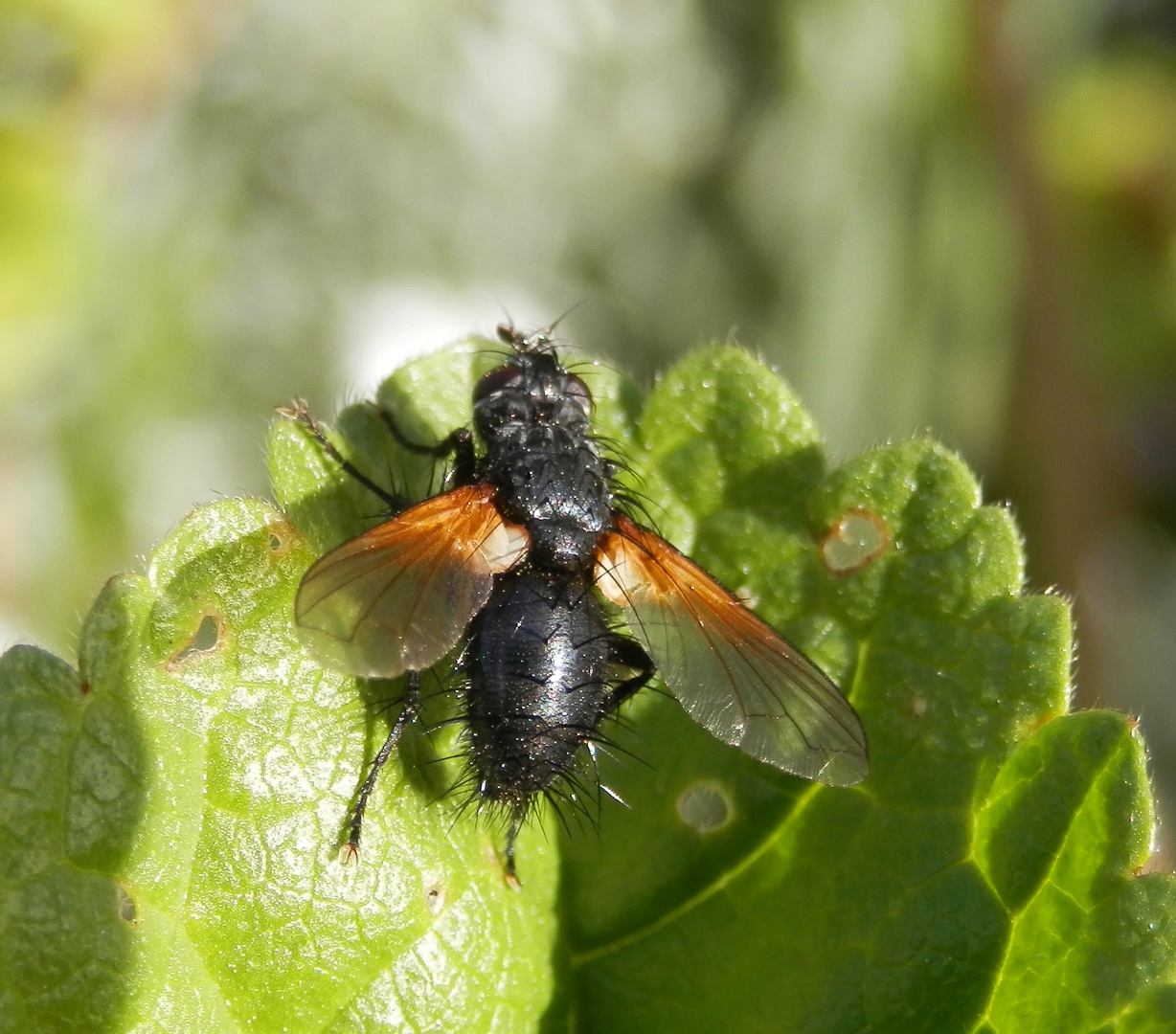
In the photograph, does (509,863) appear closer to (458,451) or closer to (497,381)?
(458,451)

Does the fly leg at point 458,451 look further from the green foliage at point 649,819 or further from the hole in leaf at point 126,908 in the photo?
the hole in leaf at point 126,908

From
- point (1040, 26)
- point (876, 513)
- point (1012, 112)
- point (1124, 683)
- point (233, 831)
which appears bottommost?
point (233, 831)

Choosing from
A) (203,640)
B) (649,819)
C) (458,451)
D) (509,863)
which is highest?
(458,451)

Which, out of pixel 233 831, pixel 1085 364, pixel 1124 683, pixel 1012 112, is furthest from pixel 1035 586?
pixel 233 831

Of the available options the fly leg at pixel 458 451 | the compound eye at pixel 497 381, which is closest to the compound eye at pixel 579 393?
the compound eye at pixel 497 381

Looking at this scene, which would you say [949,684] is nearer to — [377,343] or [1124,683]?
[1124,683]

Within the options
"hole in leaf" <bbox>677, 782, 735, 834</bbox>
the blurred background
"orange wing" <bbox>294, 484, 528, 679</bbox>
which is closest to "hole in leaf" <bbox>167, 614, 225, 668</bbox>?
"orange wing" <bbox>294, 484, 528, 679</bbox>

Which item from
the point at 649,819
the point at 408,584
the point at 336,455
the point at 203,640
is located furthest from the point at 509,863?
the point at 336,455

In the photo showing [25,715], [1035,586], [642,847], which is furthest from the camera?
[1035,586]
